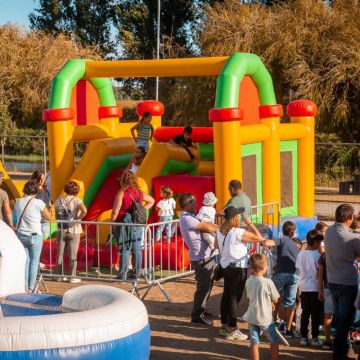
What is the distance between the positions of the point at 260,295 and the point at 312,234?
1229mm

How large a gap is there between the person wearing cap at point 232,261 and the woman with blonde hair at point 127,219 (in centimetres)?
183

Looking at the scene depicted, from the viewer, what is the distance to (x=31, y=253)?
1012cm

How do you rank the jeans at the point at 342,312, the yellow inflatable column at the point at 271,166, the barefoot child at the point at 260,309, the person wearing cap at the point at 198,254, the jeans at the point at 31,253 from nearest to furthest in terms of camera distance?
the barefoot child at the point at 260,309 < the jeans at the point at 342,312 < the person wearing cap at the point at 198,254 < the jeans at the point at 31,253 < the yellow inflatable column at the point at 271,166

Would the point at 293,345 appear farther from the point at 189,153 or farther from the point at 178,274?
the point at 189,153

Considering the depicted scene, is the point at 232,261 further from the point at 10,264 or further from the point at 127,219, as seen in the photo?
the point at 127,219

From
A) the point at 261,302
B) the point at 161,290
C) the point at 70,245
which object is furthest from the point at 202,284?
the point at 70,245

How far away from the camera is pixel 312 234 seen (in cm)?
855

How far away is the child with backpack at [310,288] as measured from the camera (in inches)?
329

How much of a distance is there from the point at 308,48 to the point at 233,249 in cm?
1835

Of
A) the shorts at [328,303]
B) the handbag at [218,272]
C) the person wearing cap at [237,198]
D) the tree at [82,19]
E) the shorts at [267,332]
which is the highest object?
the tree at [82,19]

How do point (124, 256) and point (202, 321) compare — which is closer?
point (202, 321)

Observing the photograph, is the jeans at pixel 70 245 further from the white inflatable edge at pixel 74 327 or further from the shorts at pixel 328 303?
the white inflatable edge at pixel 74 327

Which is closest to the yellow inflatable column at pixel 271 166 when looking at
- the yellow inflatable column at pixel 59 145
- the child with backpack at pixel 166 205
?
the child with backpack at pixel 166 205

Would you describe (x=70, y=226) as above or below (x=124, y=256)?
above
